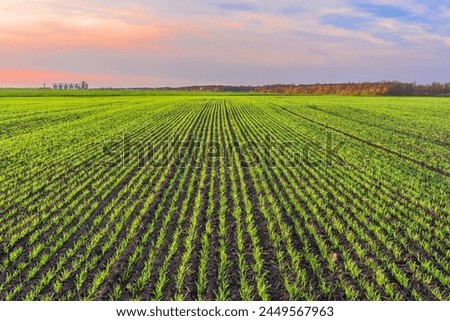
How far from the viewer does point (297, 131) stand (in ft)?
82.1

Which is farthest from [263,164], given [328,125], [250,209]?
[328,125]

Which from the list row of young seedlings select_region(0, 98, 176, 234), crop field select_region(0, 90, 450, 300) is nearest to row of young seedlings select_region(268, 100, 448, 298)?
crop field select_region(0, 90, 450, 300)

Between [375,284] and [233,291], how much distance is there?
87.9 inches

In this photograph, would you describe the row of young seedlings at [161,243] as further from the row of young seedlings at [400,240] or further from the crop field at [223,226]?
the row of young seedlings at [400,240]

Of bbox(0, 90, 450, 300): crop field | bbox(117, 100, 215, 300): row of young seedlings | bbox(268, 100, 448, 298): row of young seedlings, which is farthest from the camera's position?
bbox(268, 100, 448, 298): row of young seedlings

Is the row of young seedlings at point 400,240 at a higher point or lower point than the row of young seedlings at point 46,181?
lower

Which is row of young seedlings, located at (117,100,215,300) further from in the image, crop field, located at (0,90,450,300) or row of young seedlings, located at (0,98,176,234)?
row of young seedlings, located at (0,98,176,234)

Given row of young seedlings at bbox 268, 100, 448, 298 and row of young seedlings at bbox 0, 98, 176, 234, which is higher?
row of young seedlings at bbox 0, 98, 176, 234

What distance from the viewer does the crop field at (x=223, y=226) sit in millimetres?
5641

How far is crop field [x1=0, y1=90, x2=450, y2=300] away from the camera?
222 inches

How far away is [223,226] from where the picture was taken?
7832 millimetres

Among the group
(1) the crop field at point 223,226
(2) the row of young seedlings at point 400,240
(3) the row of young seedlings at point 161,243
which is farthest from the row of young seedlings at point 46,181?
(2) the row of young seedlings at point 400,240

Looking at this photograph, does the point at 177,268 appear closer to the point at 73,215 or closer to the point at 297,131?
the point at 73,215

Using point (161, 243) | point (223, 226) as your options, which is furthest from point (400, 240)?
point (161, 243)
